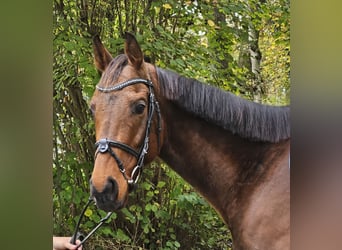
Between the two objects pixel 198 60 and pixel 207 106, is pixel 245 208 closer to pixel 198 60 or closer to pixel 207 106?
pixel 207 106

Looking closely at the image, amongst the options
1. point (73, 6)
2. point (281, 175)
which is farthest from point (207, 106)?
point (73, 6)

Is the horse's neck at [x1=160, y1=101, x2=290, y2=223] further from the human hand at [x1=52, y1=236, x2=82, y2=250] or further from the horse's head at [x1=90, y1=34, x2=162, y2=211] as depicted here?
the human hand at [x1=52, y1=236, x2=82, y2=250]

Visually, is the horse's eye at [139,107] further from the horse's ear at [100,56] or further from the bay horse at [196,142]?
the horse's ear at [100,56]

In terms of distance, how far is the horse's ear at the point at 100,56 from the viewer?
1.21 meters

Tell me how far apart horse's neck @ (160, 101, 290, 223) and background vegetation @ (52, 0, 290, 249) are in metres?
0.08

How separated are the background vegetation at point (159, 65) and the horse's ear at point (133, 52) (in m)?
0.08

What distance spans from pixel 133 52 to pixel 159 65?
0.11m

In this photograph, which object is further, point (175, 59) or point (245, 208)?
point (175, 59)

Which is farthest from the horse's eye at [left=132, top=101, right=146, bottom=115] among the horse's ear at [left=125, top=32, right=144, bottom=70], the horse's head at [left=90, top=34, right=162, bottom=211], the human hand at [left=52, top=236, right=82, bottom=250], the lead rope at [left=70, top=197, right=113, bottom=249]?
the human hand at [left=52, top=236, right=82, bottom=250]

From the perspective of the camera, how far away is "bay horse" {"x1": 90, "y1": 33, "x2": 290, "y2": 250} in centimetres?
112

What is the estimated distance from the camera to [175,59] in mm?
1284

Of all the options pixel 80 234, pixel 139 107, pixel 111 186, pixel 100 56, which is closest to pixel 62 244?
pixel 80 234

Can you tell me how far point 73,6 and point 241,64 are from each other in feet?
1.89

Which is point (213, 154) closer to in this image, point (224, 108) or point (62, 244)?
point (224, 108)
